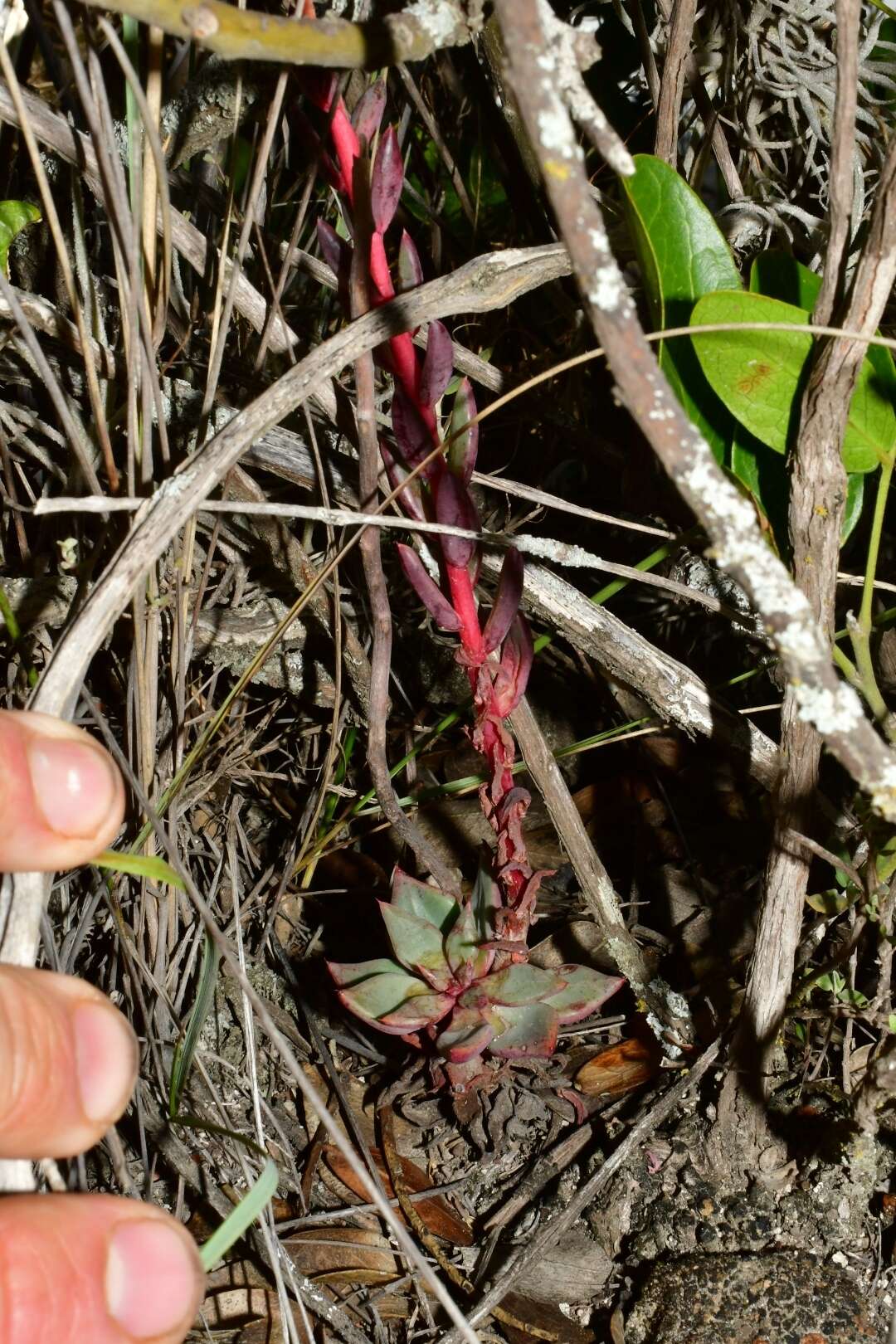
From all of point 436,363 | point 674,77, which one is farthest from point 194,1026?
point 674,77

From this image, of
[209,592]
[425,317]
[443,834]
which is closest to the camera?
[425,317]

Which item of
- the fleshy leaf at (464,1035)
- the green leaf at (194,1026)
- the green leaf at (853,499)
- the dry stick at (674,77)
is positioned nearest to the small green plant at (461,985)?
the fleshy leaf at (464,1035)

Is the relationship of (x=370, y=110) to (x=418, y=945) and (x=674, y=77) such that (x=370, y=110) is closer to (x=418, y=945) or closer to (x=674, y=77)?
(x=674, y=77)

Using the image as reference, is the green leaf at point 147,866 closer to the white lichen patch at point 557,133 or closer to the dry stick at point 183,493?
the dry stick at point 183,493

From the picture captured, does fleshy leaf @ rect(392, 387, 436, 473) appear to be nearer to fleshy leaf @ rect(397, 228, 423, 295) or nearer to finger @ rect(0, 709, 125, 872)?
fleshy leaf @ rect(397, 228, 423, 295)

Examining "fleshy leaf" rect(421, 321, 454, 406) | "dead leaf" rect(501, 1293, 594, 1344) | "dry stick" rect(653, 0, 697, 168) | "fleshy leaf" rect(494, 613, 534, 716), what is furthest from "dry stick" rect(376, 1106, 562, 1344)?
"dry stick" rect(653, 0, 697, 168)

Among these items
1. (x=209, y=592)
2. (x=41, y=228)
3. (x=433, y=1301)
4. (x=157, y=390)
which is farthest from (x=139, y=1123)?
(x=41, y=228)

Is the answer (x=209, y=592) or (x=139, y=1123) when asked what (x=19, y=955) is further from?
(x=209, y=592)
